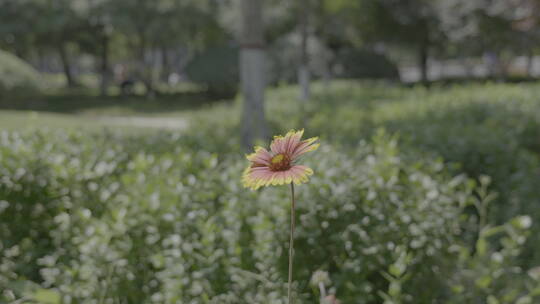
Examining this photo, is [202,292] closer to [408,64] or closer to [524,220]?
[524,220]

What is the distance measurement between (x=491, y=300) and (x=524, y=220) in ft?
1.60

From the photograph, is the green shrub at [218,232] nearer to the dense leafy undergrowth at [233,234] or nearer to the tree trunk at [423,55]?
the dense leafy undergrowth at [233,234]

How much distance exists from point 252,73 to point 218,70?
1739cm

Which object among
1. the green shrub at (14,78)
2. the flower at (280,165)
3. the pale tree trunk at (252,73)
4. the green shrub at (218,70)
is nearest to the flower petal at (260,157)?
the flower at (280,165)

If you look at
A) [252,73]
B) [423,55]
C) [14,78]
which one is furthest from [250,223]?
[423,55]

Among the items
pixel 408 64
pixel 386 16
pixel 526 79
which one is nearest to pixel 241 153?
pixel 386 16

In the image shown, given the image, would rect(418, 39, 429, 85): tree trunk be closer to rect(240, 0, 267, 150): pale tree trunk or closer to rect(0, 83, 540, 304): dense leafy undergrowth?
rect(240, 0, 267, 150): pale tree trunk

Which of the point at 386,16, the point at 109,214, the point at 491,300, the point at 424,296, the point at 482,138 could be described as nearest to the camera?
the point at 491,300

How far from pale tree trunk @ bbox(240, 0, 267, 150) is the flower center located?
15.5 feet

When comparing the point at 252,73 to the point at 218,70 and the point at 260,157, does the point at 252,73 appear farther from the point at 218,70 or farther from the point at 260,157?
the point at 218,70

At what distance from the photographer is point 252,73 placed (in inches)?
253

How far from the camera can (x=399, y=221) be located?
8.61ft

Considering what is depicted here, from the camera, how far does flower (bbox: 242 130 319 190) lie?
1.37 m

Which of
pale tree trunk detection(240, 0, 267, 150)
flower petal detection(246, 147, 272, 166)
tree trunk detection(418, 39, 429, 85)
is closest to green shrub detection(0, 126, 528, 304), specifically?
flower petal detection(246, 147, 272, 166)
